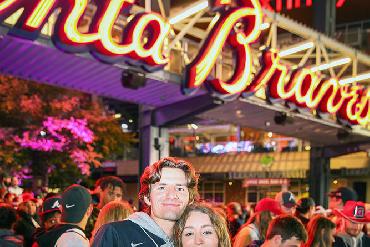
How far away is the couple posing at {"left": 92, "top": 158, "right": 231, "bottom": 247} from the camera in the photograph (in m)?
2.99

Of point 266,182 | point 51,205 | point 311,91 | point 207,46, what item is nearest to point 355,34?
point 266,182

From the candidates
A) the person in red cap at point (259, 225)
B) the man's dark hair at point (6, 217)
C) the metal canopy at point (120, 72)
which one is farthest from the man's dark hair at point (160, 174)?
the metal canopy at point (120, 72)

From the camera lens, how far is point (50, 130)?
71.3ft

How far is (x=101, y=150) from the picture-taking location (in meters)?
24.8

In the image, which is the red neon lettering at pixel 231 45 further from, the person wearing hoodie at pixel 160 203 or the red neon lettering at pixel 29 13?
the person wearing hoodie at pixel 160 203

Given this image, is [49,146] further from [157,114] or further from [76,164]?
[157,114]

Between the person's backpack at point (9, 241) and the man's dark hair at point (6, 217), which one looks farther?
the man's dark hair at point (6, 217)

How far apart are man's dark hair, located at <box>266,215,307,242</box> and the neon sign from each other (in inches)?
162

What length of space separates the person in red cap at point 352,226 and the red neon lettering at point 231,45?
429 centimetres

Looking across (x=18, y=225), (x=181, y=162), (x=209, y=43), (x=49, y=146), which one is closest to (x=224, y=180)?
(x=49, y=146)

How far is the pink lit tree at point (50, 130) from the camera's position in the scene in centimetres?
2109

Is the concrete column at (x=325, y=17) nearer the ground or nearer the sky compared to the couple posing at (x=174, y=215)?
nearer the sky

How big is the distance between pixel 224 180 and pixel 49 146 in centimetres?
1728

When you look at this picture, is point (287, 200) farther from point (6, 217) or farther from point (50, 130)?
point (50, 130)
